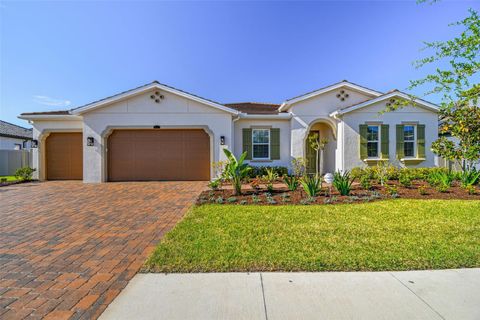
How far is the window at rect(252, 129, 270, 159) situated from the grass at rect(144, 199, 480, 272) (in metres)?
7.00

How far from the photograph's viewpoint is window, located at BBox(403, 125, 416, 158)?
12.7m

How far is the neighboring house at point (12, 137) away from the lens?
2147 centimetres

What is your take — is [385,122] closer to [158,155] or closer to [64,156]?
[158,155]

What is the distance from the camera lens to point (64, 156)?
504 inches

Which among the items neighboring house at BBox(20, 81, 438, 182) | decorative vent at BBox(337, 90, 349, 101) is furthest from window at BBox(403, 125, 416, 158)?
decorative vent at BBox(337, 90, 349, 101)

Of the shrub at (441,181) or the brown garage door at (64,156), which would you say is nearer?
the shrub at (441,181)

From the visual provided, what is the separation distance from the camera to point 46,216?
5.80 metres

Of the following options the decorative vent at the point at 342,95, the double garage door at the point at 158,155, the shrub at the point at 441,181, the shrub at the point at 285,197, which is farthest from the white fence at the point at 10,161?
the shrub at the point at 441,181

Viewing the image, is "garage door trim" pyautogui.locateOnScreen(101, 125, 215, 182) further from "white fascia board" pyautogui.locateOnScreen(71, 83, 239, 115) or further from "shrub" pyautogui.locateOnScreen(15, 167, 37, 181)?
"shrub" pyautogui.locateOnScreen(15, 167, 37, 181)

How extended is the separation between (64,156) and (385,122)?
1797 centimetres

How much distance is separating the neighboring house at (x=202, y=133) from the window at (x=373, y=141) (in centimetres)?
5

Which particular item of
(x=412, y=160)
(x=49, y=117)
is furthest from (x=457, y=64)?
(x=49, y=117)

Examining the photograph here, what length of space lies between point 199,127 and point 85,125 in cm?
582

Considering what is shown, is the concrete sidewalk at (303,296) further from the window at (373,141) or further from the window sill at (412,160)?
the window sill at (412,160)
